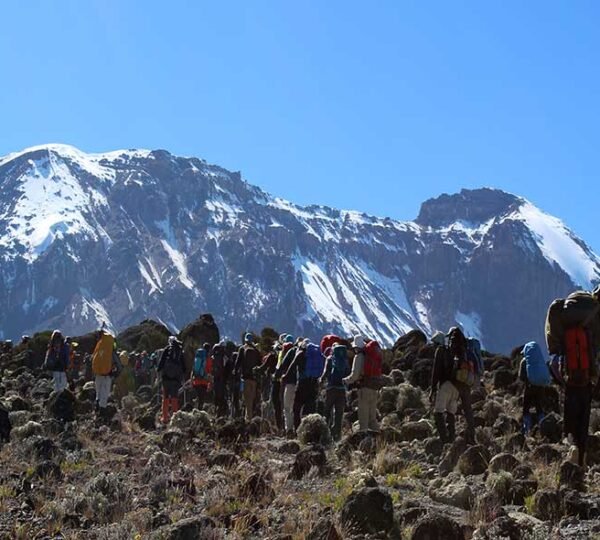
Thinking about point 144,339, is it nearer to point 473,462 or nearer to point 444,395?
point 444,395

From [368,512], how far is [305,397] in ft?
27.3

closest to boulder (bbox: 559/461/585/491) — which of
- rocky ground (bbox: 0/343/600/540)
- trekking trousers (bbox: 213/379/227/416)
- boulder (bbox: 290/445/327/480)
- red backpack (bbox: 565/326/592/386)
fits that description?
rocky ground (bbox: 0/343/600/540)

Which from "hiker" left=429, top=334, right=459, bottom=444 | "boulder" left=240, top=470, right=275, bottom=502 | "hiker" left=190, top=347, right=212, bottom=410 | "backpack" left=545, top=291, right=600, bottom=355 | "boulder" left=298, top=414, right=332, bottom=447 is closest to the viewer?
"boulder" left=240, top=470, right=275, bottom=502

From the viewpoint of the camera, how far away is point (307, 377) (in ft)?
49.2

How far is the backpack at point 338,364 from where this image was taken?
A: 1432cm

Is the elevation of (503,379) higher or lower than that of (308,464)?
higher

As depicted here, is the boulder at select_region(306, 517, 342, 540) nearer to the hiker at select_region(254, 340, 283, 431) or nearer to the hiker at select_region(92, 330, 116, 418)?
the hiker at select_region(254, 340, 283, 431)

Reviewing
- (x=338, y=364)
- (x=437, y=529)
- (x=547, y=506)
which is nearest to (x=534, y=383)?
(x=338, y=364)

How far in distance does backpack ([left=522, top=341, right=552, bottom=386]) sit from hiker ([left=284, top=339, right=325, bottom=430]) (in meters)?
3.52

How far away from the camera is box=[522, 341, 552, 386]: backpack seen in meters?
12.9

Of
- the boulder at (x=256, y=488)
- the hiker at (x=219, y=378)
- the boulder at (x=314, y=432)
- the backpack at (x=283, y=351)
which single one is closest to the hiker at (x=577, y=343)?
the boulder at (x=256, y=488)

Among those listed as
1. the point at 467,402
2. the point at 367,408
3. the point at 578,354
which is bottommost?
the point at 467,402

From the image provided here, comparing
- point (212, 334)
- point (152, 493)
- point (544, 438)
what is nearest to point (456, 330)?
point (544, 438)

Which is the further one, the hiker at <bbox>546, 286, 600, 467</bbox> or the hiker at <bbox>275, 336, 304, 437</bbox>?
the hiker at <bbox>275, 336, 304, 437</bbox>
